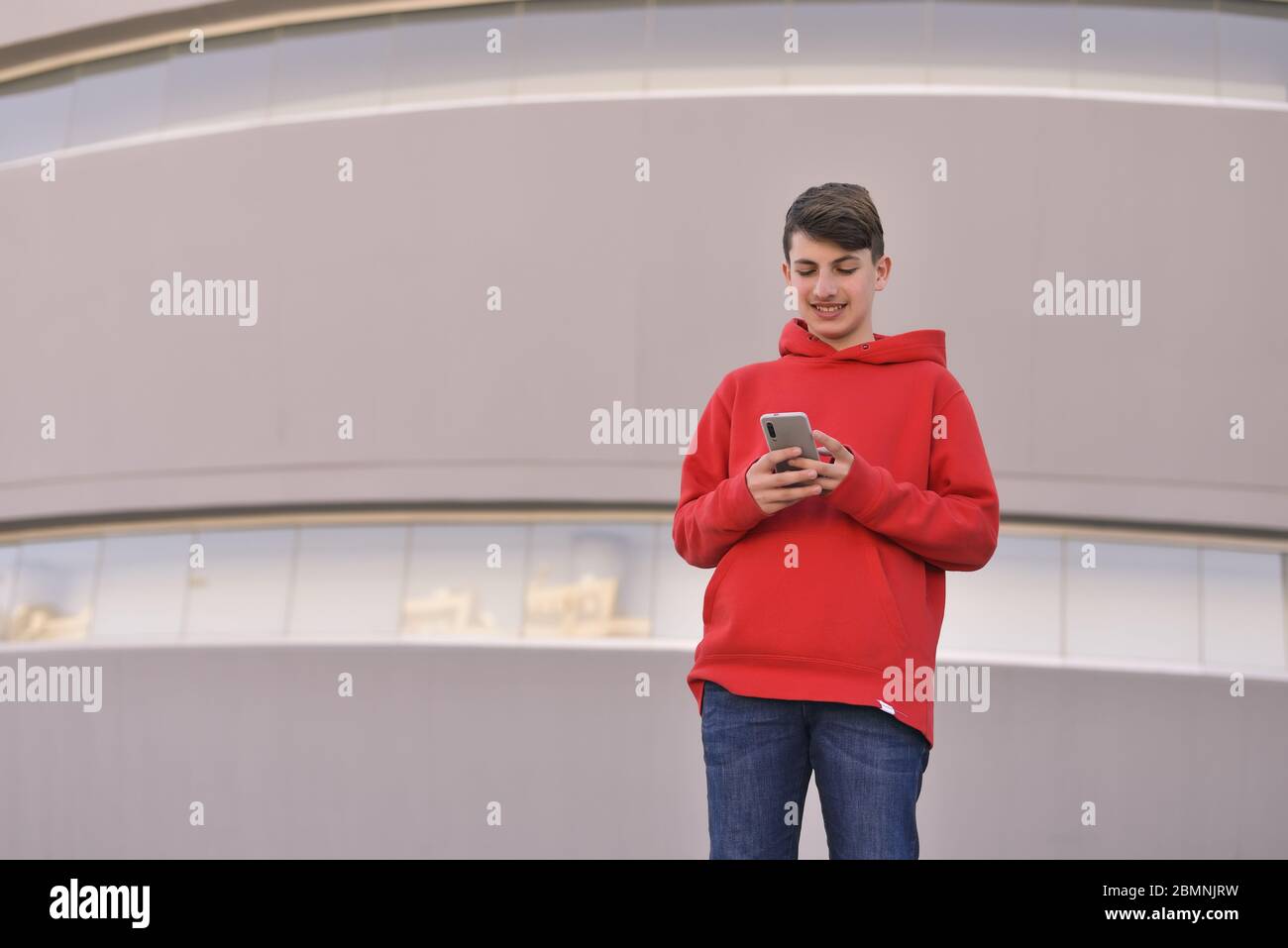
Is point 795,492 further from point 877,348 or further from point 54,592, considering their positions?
point 54,592

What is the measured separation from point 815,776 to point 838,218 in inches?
49.9

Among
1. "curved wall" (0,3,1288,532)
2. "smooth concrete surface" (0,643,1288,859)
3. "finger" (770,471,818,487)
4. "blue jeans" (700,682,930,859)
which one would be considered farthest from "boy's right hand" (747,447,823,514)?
"curved wall" (0,3,1288,532)

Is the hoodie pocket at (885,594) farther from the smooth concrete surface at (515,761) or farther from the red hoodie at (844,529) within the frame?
the smooth concrete surface at (515,761)

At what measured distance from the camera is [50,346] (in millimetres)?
7496

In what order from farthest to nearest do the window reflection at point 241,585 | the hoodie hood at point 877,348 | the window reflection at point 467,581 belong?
the window reflection at point 241,585 < the window reflection at point 467,581 < the hoodie hood at point 877,348

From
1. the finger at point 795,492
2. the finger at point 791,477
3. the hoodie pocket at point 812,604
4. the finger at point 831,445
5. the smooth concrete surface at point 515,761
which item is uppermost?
the finger at point 831,445

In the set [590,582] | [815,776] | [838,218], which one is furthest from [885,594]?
[590,582]

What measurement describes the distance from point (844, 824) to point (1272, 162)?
5845 millimetres

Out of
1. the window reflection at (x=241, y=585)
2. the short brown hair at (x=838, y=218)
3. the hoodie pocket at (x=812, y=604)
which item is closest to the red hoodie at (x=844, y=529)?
the hoodie pocket at (x=812, y=604)

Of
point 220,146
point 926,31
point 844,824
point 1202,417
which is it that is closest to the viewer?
point 844,824

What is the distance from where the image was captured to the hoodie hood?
265cm

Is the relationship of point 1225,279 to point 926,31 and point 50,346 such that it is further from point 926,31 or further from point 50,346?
point 50,346

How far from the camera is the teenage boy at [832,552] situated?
2318mm
